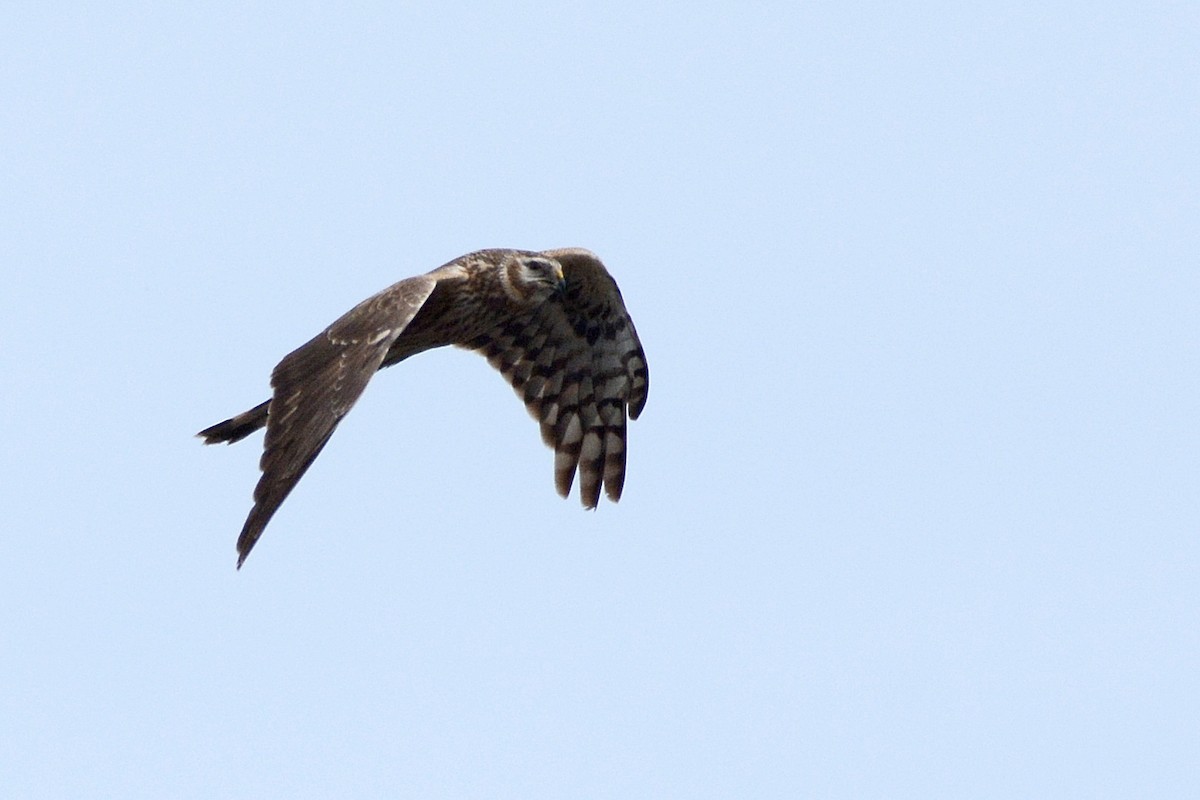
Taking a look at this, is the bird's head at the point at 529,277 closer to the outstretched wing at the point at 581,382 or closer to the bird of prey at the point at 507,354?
the bird of prey at the point at 507,354

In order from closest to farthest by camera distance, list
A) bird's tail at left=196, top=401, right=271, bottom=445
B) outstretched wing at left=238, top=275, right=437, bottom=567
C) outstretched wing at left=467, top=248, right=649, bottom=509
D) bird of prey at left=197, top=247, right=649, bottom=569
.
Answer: outstretched wing at left=238, top=275, right=437, bottom=567, bird of prey at left=197, top=247, right=649, bottom=569, bird's tail at left=196, top=401, right=271, bottom=445, outstretched wing at left=467, top=248, right=649, bottom=509

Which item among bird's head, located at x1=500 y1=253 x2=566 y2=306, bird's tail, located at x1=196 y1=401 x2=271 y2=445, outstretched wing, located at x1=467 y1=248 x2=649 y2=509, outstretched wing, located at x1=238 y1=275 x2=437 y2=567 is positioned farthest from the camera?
outstretched wing, located at x1=467 y1=248 x2=649 y2=509

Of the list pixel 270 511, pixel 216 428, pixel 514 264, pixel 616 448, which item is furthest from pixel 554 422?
pixel 270 511

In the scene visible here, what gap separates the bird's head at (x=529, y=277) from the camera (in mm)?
11711

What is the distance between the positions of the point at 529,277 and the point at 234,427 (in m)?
2.07

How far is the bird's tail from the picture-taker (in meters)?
11.4

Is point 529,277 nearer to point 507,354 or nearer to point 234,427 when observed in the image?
point 507,354

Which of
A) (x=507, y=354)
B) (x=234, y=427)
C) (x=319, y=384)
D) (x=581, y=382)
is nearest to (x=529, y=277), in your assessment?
(x=507, y=354)

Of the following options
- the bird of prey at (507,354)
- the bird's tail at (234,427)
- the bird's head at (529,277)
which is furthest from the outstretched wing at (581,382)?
the bird's tail at (234,427)

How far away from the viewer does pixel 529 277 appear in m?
11.7

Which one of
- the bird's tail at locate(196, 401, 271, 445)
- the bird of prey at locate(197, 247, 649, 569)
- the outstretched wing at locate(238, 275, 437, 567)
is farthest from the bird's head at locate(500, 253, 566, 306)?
the bird's tail at locate(196, 401, 271, 445)

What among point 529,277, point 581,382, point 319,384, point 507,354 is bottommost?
point 319,384

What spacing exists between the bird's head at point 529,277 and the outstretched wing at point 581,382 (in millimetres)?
695

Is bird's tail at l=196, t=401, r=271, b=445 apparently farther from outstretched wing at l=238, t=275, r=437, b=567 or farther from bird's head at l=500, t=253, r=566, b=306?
bird's head at l=500, t=253, r=566, b=306
